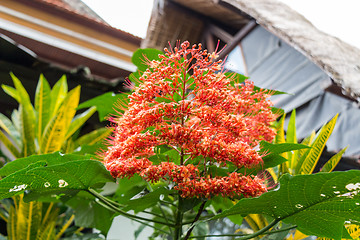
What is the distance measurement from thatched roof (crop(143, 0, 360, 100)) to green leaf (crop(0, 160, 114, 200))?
1472mm

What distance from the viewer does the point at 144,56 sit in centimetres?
97

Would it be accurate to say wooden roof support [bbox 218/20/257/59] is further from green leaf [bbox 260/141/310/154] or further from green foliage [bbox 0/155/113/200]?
green foliage [bbox 0/155/113/200]

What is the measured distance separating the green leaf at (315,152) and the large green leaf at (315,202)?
1.97 ft

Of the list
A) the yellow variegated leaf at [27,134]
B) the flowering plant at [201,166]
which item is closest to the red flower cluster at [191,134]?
the flowering plant at [201,166]

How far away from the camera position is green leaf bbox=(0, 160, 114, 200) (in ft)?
2.33

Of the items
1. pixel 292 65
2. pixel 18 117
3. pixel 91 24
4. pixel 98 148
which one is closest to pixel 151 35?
pixel 91 24

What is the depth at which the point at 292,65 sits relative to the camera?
9.89 ft

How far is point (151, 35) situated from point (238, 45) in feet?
3.20

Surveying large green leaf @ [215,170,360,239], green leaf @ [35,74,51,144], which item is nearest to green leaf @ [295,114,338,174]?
large green leaf @ [215,170,360,239]

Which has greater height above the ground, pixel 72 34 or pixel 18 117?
pixel 72 34

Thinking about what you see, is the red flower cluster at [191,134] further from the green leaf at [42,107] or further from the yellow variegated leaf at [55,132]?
the green leaf at [42,107]

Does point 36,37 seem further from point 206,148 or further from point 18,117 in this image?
point 206,148

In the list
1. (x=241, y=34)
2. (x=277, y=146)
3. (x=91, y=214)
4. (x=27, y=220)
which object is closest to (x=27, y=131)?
(x=27, y=220)

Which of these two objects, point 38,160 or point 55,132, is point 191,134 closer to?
point 38,160
